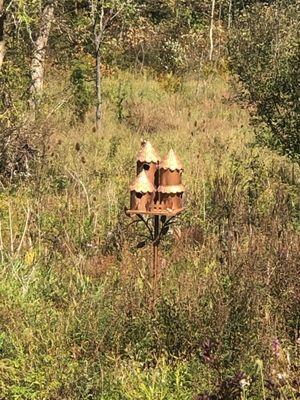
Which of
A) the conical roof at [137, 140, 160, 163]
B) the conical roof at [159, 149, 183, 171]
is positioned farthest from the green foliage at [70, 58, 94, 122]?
the conical roof at [159, 149, 183, 171]

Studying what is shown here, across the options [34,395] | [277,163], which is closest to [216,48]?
[277,163]

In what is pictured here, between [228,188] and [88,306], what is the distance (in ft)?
11.5

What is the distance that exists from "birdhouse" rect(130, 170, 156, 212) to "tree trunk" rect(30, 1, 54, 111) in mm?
5218

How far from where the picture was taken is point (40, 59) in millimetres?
9469

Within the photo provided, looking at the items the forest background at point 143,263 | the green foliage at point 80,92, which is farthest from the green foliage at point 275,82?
the green foliage at point 80,92

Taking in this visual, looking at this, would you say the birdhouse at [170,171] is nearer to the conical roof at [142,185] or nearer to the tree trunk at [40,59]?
the conical roof at [142,185]

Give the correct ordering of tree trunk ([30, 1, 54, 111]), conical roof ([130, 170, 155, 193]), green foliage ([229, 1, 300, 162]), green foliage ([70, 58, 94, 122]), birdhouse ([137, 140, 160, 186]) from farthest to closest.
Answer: green foliage ([70, 58, 94, 122]), tree trunk ([30, 1, 54, 111]), green foliage ([229, 1, 300, 162]), birdhouse ([137, 140, 160, 186]), conical roof ([130, 170, 155, 193])

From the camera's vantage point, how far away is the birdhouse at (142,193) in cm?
357

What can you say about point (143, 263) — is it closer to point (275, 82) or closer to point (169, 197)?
point (169, 197)

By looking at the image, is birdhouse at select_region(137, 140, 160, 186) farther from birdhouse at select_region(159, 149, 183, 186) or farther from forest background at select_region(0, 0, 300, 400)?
forest background at select_region(0, 0, 300, 400)

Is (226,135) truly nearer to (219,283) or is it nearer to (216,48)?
(219,283)

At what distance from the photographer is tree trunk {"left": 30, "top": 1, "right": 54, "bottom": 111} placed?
28.1ft

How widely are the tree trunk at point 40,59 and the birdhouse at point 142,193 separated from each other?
5218mm

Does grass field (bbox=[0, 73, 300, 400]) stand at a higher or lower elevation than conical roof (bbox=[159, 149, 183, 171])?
lower
